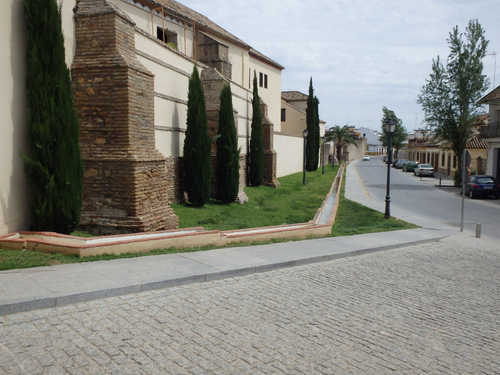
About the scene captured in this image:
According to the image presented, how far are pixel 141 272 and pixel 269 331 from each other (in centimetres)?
256

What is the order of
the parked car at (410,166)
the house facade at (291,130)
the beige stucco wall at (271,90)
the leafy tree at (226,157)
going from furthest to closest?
the parked car at (410,166)
the house facade at (291,130)
the beige stucco wall at (271,90)
the leafy tree at (226,157)

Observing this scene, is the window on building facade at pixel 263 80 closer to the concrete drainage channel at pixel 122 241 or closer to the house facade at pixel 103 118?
the house facade at pixel 103 118

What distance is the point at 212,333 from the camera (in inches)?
193

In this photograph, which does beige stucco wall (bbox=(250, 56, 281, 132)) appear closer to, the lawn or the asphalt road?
the asphalt road

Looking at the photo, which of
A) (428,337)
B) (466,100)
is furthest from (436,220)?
(466,100)

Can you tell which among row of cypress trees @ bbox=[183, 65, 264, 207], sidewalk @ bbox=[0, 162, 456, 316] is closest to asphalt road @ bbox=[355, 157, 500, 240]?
row of cypress trees @ bbox=[183, 65, 264, 207]

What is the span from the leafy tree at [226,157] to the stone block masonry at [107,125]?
726 cm

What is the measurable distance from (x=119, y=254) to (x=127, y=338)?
3378 mm

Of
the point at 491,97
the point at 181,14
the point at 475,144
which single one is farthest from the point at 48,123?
the point at 475,144

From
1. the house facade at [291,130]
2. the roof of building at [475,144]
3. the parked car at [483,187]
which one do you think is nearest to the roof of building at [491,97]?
the roof of building at [475,144]

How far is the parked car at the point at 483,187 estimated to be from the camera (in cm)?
2528

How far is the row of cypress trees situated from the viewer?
14.5 metres

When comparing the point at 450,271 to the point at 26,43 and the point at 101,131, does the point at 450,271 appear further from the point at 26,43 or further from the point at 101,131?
the point at 26,43

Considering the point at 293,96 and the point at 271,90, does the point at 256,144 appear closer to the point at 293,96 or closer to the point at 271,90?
the point at 271,90
